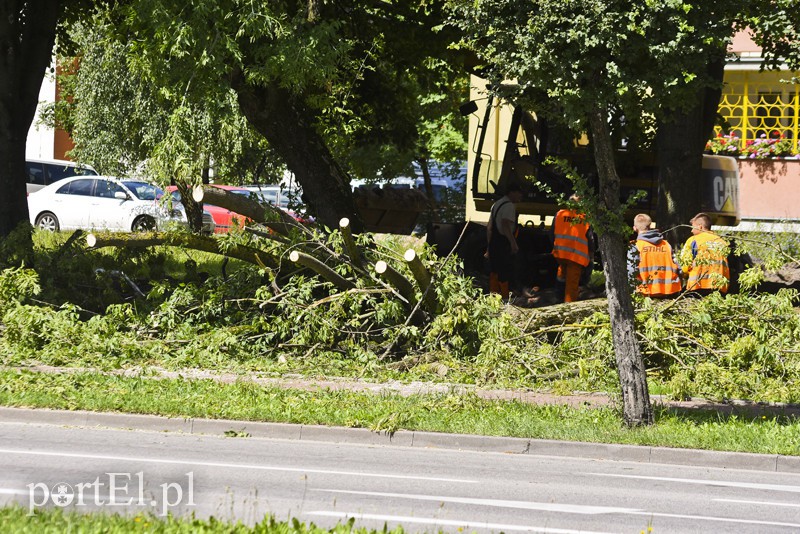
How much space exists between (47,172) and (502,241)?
64.6ft

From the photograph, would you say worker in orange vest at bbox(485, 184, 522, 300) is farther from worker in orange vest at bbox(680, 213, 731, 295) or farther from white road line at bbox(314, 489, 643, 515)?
white road line at bbox(314, 489, 643, 515)

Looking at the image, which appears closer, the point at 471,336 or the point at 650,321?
the point at 650,321

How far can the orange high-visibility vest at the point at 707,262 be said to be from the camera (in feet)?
43.5

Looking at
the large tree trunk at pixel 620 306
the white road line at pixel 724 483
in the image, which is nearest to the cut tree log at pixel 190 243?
the large tree trunk at pixel 620 306

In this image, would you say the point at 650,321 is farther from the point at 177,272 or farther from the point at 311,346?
the point at 177,272

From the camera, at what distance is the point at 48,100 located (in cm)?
4453

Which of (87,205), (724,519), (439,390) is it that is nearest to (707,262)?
(439,390)

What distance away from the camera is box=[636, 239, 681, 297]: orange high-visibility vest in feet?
45.8

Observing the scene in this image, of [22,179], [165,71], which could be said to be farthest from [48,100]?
[165,71]

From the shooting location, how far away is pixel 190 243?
14.8 meters

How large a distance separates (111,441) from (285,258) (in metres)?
5.27

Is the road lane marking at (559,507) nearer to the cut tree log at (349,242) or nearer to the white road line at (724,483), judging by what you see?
the white road line at (724,483)

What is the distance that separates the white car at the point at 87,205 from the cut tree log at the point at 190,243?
49.4 ft

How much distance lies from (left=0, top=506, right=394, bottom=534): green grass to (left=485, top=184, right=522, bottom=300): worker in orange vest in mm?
11521
